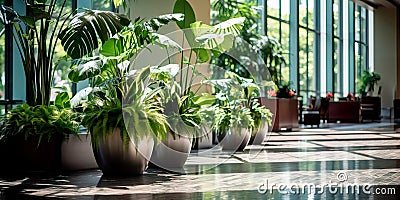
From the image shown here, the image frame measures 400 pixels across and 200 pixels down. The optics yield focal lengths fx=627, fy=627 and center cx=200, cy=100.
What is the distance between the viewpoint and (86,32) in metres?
5.73

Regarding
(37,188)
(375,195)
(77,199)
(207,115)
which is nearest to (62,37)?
(37,188)

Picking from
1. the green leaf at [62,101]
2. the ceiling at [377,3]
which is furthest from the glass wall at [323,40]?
the green leaf at [62,101]

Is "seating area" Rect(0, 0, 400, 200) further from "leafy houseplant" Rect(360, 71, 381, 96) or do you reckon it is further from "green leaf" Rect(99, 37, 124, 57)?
"leafy houseplant" Rect(360, 71, 381, 96)

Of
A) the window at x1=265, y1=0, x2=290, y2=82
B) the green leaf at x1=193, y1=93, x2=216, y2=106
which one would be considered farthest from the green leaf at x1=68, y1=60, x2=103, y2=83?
the window at x1=265, y1=0, x2=290, y2=82

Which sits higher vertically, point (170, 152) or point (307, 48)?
point (307, 48)

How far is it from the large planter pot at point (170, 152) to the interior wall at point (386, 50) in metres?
19.0

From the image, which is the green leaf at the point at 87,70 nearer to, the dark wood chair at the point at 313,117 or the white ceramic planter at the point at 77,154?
the white ceramic planter at the point at 77,154

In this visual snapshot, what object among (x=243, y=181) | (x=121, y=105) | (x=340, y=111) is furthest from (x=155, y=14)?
(x=340, y=111)

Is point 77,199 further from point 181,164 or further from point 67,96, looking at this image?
point 67,96

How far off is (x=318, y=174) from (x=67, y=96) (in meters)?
2.69

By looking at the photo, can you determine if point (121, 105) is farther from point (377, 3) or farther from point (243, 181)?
point (377, 3)

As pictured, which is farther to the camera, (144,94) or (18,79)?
(18,79)

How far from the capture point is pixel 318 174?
216 inches

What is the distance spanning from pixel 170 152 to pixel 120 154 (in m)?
0.68
